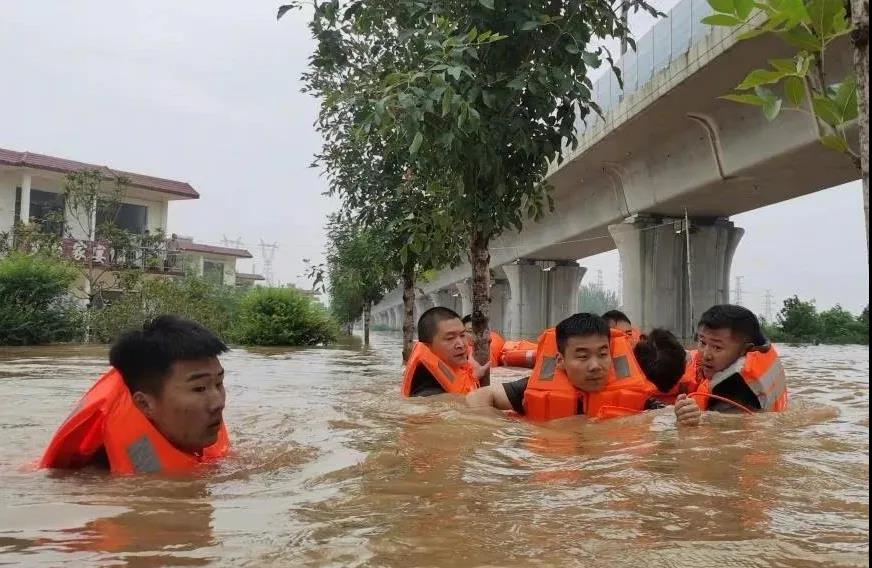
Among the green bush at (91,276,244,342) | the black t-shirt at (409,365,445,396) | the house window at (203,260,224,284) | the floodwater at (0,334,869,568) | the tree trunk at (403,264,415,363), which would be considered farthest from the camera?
the house window at (203,260,224,284)

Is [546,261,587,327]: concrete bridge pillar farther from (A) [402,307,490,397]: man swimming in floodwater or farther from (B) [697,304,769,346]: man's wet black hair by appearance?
(B) [697,304,769,346]: man's wet black hair

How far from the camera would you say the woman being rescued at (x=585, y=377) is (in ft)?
17.4

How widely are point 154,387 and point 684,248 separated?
57.8 ft

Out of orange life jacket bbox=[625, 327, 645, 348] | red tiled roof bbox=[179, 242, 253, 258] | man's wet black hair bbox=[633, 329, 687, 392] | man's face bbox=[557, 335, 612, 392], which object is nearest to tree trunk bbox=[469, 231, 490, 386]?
orange life jacket bbox=[625, 327, 645, 348]

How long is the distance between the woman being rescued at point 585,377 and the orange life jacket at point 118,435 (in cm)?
264

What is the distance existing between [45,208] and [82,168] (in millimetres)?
1798

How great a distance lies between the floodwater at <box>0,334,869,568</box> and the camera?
2.26 m

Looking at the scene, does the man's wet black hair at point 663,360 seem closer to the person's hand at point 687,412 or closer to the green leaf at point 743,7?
the person's hand at point 687,412

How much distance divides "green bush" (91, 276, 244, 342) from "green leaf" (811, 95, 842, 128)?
19.9m

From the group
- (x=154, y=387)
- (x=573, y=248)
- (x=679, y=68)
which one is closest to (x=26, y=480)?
(x=154, y=387)

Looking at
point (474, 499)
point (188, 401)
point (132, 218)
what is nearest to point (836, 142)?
point (474, 499)

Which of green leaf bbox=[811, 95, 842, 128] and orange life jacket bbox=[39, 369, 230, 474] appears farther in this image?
orange life jacket bbox=[39, 369, 230, 474]

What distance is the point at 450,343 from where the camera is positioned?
6832mm

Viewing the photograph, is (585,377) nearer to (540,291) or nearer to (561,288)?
(540,291)
